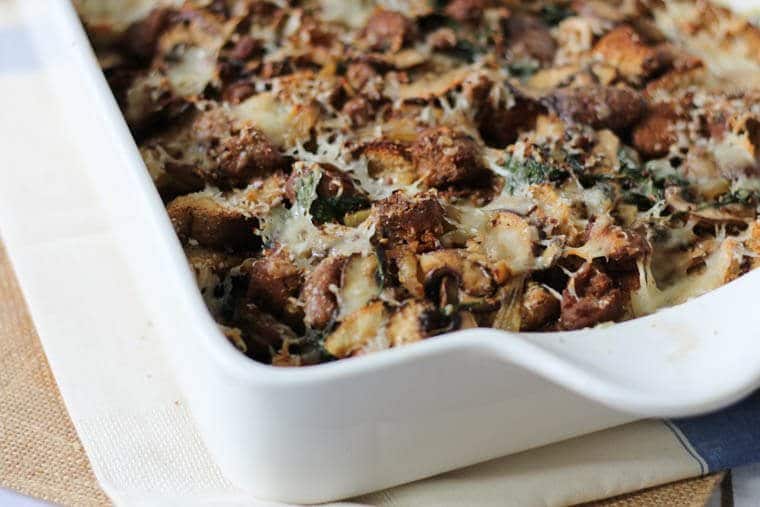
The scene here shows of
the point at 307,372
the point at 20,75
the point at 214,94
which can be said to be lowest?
the point at 20,75

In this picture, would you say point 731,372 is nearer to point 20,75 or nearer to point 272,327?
point 272,327

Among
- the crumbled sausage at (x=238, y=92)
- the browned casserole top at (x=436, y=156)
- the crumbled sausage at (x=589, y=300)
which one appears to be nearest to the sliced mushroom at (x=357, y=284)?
the browned casserole top at (x=436, y=156)

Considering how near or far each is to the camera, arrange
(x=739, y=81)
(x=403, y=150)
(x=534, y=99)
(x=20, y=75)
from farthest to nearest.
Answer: (x=20, y=75)
(x=739, y=81)
(x=534, y=99)
(x=403, y=150)

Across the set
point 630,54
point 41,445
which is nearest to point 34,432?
point 41,445

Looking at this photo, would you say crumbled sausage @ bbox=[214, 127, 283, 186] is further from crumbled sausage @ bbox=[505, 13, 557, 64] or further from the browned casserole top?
crumbled sausage @ bbox=[505, 13, 557, 64]

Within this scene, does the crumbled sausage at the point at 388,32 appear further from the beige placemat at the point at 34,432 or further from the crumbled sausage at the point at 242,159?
the beige placemat at the point at 34,432

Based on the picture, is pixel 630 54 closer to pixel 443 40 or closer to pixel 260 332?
pixel 443 40

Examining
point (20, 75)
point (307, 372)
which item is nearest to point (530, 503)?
point (307, 372)

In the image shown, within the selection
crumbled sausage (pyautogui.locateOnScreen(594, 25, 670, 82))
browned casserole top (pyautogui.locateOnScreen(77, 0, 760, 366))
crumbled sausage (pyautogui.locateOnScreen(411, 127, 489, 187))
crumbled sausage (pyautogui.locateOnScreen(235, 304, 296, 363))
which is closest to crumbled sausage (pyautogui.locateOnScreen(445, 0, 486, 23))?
browned casserole top (pyautogui.locateOnScreen(77, 0, 760, 366))
